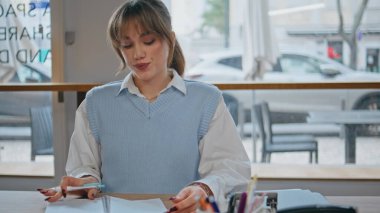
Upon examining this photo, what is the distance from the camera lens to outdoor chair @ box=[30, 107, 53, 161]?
388cm

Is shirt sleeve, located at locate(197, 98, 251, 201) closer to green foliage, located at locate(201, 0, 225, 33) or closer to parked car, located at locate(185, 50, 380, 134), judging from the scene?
parked car, located at locate(185, 50, 380, 134)

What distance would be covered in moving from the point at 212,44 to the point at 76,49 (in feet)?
3.02

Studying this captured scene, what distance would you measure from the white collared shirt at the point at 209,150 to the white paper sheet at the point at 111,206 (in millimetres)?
174

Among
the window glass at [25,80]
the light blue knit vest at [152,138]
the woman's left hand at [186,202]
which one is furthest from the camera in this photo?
the window glass at [25,80]

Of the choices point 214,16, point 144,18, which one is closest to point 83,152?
point 144,18

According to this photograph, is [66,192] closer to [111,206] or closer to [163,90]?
[111,206]

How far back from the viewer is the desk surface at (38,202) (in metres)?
1.46

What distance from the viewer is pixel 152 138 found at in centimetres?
171

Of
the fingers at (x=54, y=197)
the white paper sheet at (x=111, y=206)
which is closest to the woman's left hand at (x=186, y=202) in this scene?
the white paper sheet at (x=111, y=206)

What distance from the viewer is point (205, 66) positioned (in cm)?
400

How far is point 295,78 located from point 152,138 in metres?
2.43

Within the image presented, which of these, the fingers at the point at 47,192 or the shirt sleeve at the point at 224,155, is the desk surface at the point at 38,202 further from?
the shirt sleeve at the point at 224,155

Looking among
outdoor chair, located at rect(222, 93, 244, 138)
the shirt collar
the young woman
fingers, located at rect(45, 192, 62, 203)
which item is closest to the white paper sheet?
fingers, located at rect(45, 192, 62, 203)

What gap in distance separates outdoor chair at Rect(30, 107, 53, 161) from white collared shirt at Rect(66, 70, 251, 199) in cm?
218
